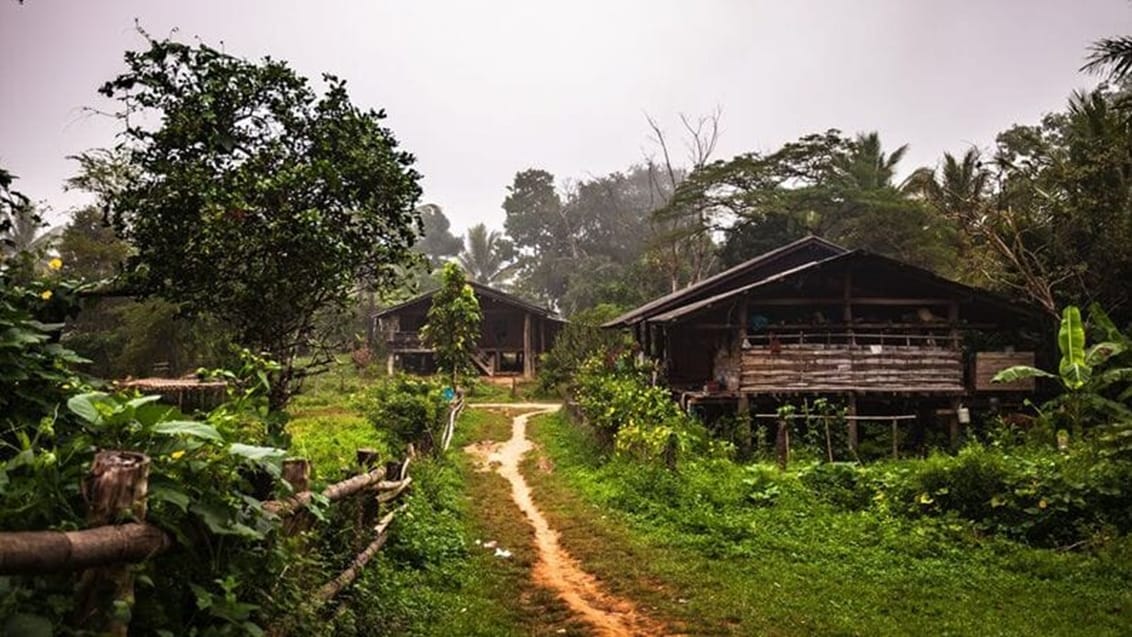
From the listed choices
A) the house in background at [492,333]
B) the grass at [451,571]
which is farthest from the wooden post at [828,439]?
the house in background at [492,333]

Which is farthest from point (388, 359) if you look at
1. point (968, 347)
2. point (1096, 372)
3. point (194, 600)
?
point (194, 600)

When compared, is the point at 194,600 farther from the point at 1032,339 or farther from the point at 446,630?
the point at 1032,339

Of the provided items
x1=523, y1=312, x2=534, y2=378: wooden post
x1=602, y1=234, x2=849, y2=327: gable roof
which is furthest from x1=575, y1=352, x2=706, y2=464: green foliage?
x1=523, y1=312, x2=534, y2=378: wooden post

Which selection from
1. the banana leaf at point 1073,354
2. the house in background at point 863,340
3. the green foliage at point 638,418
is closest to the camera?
the banana leaf at point 1073,354

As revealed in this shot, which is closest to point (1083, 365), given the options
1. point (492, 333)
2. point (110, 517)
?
point (110, 517)

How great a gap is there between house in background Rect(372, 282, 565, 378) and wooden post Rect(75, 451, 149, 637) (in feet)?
113

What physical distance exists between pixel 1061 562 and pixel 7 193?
39.3 ft

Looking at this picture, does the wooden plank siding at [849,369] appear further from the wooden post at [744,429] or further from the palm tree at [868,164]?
the palm tree at [868,164]

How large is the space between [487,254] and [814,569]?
57.3 meters

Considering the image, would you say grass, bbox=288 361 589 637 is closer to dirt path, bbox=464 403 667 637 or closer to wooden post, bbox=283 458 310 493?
dirt path, bbox=464 403 667 637

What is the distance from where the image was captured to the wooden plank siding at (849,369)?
61.4 ft

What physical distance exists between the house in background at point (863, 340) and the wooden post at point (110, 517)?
53.7ft

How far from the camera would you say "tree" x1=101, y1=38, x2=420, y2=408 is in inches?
339

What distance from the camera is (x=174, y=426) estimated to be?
3.03m
